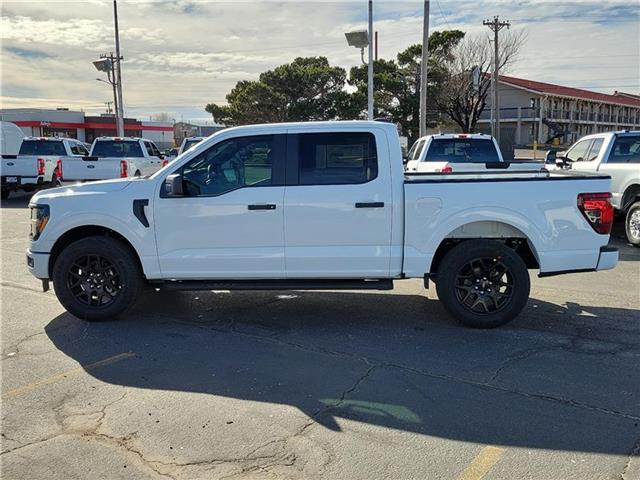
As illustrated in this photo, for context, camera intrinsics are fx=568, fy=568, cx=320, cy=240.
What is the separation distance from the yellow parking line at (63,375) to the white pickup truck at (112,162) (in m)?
11.5

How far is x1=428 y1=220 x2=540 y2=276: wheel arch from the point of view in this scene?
5602 millimetres

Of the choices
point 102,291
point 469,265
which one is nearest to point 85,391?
point 102,291

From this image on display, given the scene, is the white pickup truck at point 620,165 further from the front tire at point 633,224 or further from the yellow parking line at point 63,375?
the yellow parking line at point 63,375

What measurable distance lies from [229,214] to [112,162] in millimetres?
12466

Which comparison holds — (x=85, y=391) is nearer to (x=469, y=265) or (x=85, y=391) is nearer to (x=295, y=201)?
(x=295, y=201)

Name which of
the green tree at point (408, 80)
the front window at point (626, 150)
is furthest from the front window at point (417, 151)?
the green tree at point (408, 80)

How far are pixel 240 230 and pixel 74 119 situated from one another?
6680 cm

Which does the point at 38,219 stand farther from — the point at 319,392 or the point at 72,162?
the point at 72,162

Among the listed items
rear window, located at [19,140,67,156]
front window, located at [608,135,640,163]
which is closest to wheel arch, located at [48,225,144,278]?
front window, located at [608,135,640,163]

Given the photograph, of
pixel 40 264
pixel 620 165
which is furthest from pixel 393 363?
pixel 620 165

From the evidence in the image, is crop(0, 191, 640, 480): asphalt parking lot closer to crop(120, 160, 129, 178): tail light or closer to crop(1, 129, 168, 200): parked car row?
crop(120, 160, 129, 178): tail light

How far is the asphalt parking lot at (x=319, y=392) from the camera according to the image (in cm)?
331

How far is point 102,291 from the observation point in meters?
5.87

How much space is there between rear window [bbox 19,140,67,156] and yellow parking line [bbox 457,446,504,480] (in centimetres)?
1916
